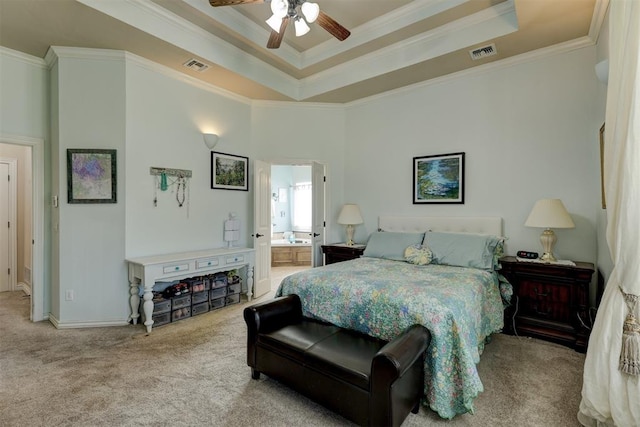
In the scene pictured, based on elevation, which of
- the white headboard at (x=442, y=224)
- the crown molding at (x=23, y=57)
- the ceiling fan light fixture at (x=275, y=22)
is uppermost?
the crown molding at (x=23, y=57)

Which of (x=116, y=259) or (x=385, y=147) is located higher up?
(x=385, y=147)

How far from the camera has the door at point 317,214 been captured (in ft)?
16.2

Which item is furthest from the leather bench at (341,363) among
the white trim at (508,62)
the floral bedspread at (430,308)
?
the white trim at (508,62)

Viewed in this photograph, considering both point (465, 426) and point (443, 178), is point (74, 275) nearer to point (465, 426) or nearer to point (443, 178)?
point (465, 426)

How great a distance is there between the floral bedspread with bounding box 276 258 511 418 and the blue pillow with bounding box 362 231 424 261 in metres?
0.53

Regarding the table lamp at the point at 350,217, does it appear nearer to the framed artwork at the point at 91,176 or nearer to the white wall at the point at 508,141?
the white wall at the point at 508,141

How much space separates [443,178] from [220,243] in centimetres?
323

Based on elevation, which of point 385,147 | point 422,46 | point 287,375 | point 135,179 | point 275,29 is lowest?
point 287,375

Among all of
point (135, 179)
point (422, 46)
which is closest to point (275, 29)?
point (422, 46)

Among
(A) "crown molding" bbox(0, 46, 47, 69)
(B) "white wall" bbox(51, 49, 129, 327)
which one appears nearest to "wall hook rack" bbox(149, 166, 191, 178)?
(B) "white wall" bbox(51, 49, 129, 327)

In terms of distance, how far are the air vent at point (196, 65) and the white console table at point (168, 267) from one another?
2292 millimetres

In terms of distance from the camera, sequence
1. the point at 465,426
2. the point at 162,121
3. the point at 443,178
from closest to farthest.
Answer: the point at 465,426
the point at 162,121
the point at 443,178

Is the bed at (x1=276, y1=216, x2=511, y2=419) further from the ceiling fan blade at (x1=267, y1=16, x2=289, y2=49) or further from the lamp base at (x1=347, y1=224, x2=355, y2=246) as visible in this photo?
the ceiling fan blade at (x1=267, y1=16, x2=289, y2=49)

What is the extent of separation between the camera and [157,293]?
3664 mm
